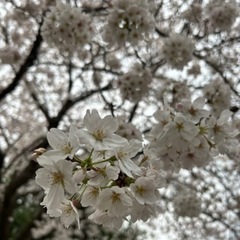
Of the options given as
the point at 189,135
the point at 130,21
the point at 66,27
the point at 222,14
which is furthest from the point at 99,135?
the point at 222,14

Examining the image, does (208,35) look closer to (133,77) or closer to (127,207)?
(133,77)

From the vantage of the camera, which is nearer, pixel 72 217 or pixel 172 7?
pixel 72 217

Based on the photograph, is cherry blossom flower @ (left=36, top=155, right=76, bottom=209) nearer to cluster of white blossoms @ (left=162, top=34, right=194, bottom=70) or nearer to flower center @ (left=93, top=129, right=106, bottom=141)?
flower center @ (left=93, top=129, right=106, bottom=141)

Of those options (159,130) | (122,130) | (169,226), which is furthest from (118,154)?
(169,226)

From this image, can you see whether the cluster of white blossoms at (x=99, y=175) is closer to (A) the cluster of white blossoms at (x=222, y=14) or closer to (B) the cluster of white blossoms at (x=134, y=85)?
(B) the cluster of white blossoms at (x=134, y=85)

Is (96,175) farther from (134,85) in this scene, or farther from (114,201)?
(134,85)

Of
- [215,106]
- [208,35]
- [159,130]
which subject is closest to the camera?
[159,130]

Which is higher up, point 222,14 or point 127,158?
point 127,158
